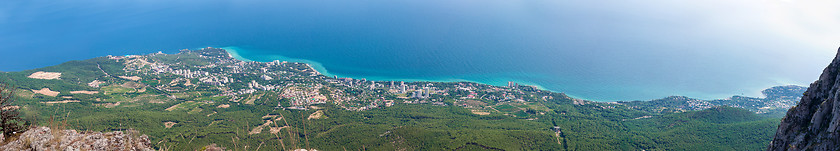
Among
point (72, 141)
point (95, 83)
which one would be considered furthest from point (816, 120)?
point (95, 83)

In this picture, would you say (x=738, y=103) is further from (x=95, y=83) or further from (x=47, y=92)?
(x=47, y=92)

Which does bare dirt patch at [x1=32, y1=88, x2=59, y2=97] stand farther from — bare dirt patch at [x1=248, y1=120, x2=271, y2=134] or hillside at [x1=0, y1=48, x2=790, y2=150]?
bare dirt patch at [x1=248, y1=120, x2=271, y2=134]

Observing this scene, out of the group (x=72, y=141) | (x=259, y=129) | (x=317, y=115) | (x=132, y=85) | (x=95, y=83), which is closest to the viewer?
(x=72, y=141)

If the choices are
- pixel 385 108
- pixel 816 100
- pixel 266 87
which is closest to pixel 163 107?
pixel 266 87

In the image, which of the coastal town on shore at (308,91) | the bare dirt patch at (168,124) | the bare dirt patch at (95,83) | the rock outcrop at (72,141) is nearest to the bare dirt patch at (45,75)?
the coastal town on shore at (308,91)

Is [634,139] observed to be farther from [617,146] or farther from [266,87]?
[266,87]

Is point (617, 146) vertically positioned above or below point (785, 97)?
below

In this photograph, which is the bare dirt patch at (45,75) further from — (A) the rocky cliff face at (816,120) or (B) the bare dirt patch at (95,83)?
(A) the rocky cliff face at (816,120)
